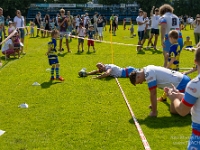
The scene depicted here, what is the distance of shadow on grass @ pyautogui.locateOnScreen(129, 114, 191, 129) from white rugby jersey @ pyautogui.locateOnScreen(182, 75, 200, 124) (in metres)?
2.76

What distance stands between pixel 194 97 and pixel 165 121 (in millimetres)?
3275

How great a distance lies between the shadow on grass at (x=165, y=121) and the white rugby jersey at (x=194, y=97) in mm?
2759

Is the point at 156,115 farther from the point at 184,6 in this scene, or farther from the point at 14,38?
the point at 184,6

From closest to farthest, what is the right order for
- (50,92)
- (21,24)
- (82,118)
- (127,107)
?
(82,118) → (127,107) → (50,92) → (21,24)

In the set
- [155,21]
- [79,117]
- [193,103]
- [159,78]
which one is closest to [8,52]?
[155,21]

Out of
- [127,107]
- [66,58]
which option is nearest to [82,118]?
[127,107]

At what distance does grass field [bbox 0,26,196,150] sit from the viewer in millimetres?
5059

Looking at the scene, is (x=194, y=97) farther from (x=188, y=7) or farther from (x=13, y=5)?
(x=188, y=7)

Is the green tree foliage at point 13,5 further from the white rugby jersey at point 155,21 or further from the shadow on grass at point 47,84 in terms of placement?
the shadow on grass at point 47,84

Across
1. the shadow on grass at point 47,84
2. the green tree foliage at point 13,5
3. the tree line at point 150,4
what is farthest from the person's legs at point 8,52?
the tree line at point 150,4

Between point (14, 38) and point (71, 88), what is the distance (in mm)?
6485

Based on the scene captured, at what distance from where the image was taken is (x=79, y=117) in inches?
247

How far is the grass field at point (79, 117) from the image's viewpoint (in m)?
5.06

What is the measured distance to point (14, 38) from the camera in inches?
547
